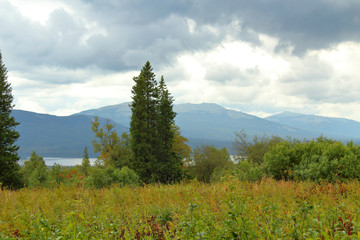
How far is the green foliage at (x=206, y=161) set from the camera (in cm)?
4331

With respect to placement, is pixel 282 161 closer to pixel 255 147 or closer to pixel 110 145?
pixel 255 147

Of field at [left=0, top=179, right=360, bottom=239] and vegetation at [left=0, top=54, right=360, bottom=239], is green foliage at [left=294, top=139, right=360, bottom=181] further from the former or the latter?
field at [left=0, top=179, right=360, bottom=239]

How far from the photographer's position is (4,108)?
30.1 meters

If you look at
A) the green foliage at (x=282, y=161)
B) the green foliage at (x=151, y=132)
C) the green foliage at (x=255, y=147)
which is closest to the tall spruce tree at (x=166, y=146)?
the green foliage at (x=151, y=132)

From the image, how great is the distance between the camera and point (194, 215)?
3.74 meters

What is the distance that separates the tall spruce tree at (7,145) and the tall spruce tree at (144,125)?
43.7 feet

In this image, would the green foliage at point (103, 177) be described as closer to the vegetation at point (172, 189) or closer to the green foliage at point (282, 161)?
the vegetation at point (172, 189)

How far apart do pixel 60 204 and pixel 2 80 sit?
30219 millimetres

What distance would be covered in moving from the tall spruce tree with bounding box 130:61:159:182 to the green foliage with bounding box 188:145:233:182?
11054mm

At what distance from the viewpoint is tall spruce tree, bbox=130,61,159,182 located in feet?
111

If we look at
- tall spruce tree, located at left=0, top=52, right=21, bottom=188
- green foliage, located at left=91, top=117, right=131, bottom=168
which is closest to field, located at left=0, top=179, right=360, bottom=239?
tall spruce tree, located at left=0, top=52, right=21, bottom=188

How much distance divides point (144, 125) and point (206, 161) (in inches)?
571

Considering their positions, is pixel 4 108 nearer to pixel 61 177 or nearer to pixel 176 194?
pixel 61 177

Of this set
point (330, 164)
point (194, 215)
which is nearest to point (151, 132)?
point (330, 164)
